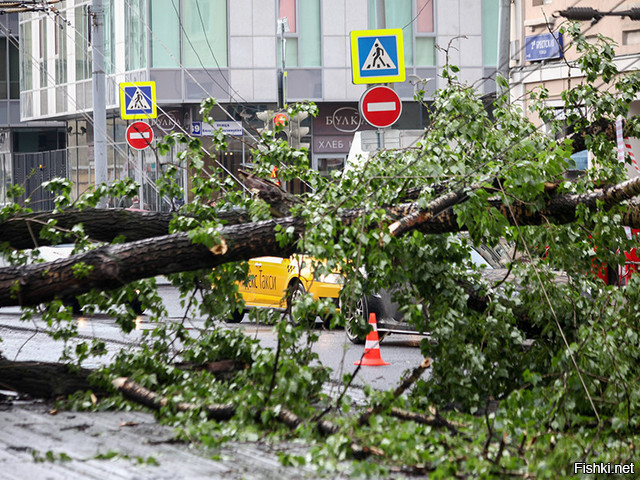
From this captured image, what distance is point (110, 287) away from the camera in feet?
22.7

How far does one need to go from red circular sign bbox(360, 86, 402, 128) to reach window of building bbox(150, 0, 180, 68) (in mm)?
19003

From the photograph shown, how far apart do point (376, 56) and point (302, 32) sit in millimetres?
18474

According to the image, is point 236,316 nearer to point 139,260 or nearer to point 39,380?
point 39,380

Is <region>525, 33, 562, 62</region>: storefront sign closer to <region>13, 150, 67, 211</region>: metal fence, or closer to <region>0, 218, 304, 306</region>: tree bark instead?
<region>0, 218, 304, 306</region>: tree bark

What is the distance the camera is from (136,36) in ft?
107

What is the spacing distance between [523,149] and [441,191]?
2.23 ft

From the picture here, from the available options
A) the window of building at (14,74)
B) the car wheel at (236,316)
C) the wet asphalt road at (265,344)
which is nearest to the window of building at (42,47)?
the window of building at (14,74)

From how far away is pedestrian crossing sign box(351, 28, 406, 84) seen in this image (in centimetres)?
1429

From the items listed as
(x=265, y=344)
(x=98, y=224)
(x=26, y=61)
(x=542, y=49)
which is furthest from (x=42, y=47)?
(x=98, y=224)

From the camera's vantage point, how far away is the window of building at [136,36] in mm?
32125

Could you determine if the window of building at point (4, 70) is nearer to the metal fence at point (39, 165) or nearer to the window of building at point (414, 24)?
the metal fence at point (39, 165)
